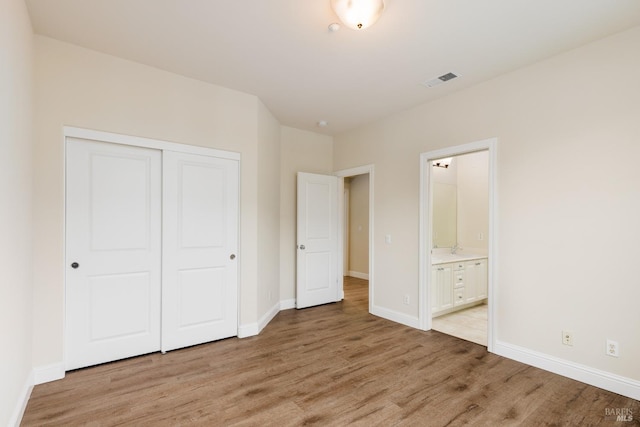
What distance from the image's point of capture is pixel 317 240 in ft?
15.6

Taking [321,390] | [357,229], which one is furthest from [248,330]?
[357,229]

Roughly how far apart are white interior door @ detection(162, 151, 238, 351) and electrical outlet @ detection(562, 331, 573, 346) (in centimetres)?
320

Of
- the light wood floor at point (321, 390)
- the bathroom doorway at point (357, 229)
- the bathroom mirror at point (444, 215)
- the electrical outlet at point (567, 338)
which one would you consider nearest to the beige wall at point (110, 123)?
the light wood floor at point (321, 390)

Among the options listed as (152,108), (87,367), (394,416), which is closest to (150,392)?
(87,367)

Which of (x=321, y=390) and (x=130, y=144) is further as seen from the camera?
(x=130, y=144)

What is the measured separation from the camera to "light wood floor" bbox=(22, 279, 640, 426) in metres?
2.03

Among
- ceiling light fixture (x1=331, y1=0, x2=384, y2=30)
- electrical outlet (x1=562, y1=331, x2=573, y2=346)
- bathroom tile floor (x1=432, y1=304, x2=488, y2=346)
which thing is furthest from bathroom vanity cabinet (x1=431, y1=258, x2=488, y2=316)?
ceiling light fixture (x1=331, y1=0, x2=384, y2=30)

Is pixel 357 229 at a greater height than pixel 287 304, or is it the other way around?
pixel 357 229

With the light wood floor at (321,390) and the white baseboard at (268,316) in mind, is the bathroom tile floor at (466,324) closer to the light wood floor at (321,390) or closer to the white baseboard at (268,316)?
the light wood floor at (321,390)

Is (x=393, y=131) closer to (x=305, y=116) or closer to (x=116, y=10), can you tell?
(x=305, y=116)

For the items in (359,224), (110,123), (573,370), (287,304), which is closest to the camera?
(573,370)

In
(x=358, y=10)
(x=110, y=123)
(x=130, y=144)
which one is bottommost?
(x=130, y=144)

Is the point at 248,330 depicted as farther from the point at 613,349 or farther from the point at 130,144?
the point at 613,349

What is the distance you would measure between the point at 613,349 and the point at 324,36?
11.1 ft
